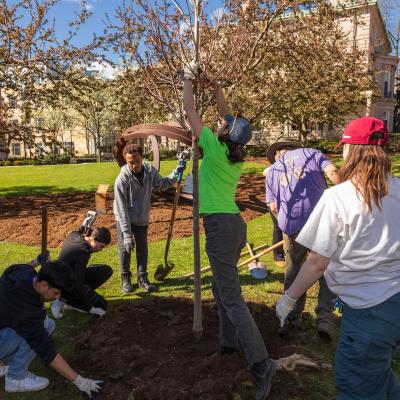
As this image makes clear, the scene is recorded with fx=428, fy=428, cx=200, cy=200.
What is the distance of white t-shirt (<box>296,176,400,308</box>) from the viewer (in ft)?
6.79

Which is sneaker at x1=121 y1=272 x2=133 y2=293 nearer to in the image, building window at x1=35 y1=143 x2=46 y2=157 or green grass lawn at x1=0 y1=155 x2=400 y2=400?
green grass lawn at x1=0 y1=155 x2=400 y2=400

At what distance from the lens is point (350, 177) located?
2156mm

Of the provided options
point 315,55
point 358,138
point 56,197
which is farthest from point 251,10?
point 56,197

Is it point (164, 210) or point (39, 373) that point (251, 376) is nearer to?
point (39, 373)

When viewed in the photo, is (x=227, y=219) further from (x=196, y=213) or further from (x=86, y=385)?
(x=86, y=385)

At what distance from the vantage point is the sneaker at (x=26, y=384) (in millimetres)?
3344

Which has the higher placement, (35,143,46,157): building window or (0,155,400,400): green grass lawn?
(35,143,46,157): building window

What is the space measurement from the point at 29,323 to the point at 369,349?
232 centimetres

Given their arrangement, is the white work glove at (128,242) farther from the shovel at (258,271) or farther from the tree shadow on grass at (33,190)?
the tree shadow on grass at (33,190)

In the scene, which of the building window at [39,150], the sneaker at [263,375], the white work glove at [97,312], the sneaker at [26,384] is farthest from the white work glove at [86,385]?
the building window at [39,150]

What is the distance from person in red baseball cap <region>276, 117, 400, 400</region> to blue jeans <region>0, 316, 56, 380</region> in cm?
245

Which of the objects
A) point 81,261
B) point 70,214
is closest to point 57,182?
point 70,214

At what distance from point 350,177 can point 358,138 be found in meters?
0.21

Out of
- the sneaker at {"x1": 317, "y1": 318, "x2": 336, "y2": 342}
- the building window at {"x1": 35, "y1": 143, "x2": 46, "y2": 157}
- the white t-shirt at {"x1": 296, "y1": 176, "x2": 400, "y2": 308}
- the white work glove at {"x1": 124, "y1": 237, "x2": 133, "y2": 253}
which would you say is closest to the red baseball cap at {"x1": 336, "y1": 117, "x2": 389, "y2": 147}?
the white t-shirt at {"x1": 296, "y1": 176, "x2": 400, "y2": 308}
